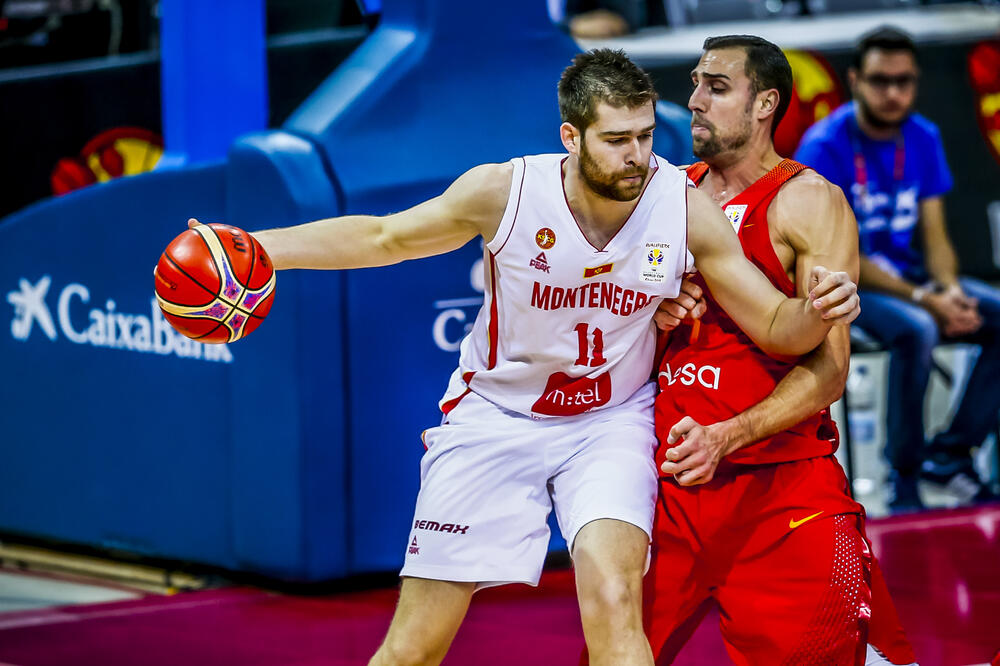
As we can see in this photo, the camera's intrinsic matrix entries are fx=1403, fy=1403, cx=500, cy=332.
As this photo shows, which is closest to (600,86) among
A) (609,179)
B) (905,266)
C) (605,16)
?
(609,179)

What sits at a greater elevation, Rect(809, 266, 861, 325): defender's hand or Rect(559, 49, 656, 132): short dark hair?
Rect(559, 49, 656, 132): short dark hair

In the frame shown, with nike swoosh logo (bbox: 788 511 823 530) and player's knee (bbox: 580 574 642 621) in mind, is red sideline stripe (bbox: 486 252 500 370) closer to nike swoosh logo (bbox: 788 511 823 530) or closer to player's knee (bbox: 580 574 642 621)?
player's knee (bbox: 580 574 642 621)

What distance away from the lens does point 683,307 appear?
348 cm

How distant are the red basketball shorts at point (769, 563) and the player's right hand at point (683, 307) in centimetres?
39

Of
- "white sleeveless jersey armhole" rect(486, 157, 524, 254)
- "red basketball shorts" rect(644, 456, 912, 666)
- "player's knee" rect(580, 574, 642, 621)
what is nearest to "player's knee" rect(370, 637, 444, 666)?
"player's knee" rect(580, 574, 642, 621)

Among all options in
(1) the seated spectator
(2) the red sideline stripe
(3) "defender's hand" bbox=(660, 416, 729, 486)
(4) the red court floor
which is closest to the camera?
(3) "defender's hand" bbox=(660, 416, 729, 486)

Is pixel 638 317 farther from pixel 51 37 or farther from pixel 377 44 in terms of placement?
pixel 51 37

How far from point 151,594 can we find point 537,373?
2550 millimetres

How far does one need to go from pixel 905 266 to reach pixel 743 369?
3.45 m

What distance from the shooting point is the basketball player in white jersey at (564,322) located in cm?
332

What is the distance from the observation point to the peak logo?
538 centimetres

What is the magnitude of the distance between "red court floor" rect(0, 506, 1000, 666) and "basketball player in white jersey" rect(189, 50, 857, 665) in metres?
1.14

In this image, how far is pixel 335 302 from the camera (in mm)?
4988

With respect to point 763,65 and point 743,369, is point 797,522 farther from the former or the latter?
point 763,65
